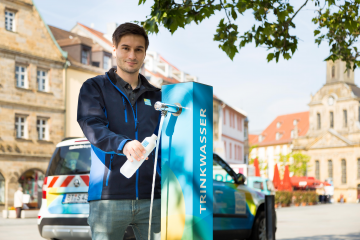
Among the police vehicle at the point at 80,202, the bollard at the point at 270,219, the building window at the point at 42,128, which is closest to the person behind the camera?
the police vehicle at the point at 80,202

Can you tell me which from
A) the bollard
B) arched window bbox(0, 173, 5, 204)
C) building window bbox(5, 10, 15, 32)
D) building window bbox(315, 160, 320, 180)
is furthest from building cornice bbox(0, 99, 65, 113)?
building window bbox(315, 160, 320, 180)

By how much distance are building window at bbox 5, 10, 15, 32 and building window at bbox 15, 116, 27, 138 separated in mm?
5276

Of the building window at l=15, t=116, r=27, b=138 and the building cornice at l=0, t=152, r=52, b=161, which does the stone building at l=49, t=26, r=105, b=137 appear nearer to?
the building cornice at l=0, t=152, r=52, b=161

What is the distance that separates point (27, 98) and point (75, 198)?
24.0 meters

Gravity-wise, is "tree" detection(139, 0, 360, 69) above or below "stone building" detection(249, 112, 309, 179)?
below

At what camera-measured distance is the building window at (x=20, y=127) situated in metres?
29.8

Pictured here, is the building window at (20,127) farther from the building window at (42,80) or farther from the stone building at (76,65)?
the stone building at (76,65)

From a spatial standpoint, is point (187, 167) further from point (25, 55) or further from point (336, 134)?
point (336, 134)

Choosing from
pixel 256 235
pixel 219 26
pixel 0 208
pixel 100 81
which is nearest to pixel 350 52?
pixel 219 26

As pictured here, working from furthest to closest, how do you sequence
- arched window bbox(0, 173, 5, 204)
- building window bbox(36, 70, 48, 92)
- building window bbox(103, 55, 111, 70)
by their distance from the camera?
building window bbox(103, 55, 111, 70) < building window bbox(36, 70, 48, 92) < arched window bbox(0, 173, 5, 204)

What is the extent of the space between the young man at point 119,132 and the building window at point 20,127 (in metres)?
28.3

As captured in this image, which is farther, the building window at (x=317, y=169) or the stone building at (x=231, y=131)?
the building window at (x=317, y=169)

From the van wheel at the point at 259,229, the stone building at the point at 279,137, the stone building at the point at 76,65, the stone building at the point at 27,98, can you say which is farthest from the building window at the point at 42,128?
the stone building at the point at 279,137

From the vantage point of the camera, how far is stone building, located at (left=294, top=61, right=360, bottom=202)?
93.5m
